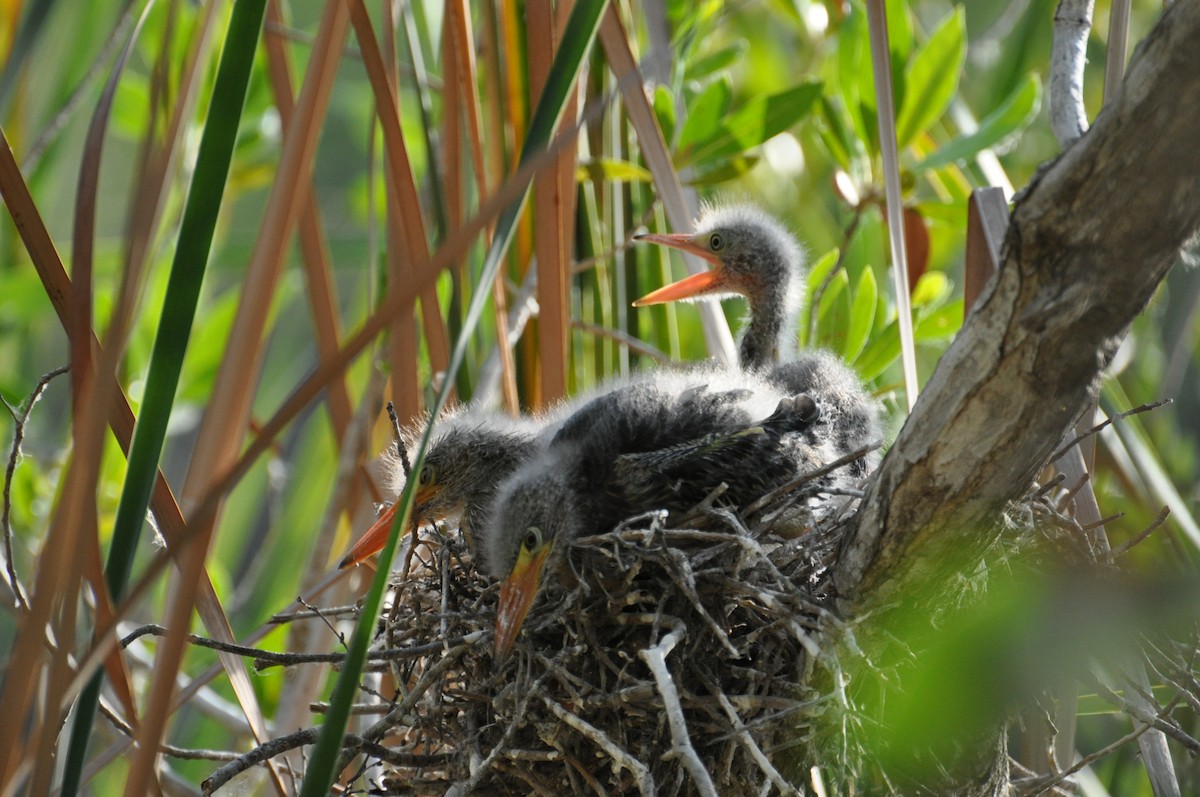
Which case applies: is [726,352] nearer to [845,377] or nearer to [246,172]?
[845,377]

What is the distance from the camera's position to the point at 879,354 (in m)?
2.14

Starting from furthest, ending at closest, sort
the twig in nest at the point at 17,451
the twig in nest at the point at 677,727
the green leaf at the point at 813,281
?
the green leaf at the point at 813,281
the twig in nest at the point at 17,451
the twig in nest at the point at 677,727

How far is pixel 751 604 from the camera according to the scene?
1.37m

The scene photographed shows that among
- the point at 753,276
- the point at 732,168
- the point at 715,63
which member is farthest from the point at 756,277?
the point at 715,63

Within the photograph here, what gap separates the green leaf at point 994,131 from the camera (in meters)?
2.17

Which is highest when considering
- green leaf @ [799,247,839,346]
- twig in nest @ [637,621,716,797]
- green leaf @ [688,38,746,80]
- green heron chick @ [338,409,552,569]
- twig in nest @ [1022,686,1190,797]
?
green leaf @ [688,38,746,80]

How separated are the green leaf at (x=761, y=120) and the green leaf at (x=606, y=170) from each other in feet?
0.46

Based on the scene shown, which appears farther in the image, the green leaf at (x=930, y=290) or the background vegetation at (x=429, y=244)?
the green leaf at (x=930, y=290)

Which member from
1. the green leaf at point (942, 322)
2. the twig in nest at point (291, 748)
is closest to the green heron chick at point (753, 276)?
the green leaf at point (942, 322)

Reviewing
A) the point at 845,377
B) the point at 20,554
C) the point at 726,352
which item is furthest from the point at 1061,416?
the point at 20,554

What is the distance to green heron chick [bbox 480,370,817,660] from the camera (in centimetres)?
160

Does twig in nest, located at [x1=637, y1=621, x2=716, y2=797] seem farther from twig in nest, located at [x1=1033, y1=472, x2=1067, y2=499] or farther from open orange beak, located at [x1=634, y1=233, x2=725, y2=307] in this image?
open orange beak, located at [x1=634, y1=233, x2=725, y2=307]

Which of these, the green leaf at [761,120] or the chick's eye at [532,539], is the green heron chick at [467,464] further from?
the green leaf at [761,120]

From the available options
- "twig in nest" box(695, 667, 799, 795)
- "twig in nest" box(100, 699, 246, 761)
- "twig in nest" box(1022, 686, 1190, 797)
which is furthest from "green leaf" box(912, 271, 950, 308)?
"twig in nest" box(100, 699, 246, 761)
